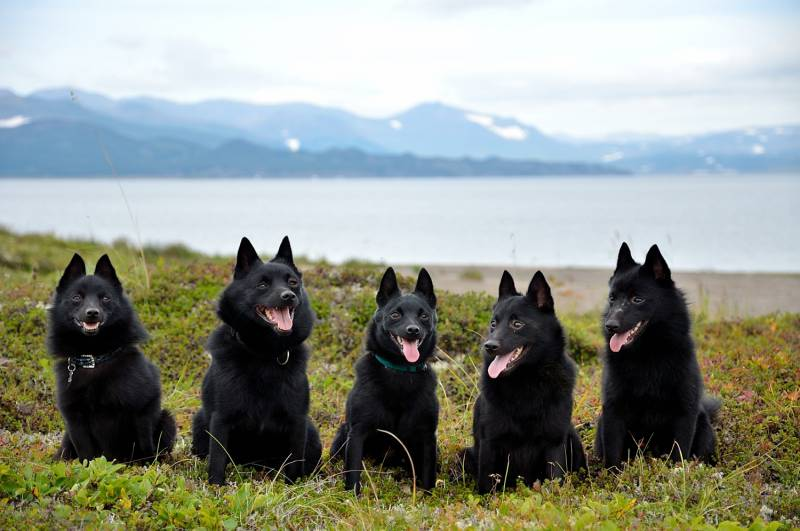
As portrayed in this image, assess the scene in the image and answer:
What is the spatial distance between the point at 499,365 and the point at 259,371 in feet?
5.85

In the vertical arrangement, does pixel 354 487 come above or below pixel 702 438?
below

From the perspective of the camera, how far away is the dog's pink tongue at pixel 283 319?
582 cm

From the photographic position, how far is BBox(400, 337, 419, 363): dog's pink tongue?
18.9 ft

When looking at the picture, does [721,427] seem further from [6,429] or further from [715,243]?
[715,243]

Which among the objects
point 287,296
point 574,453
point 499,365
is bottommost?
point 574,453

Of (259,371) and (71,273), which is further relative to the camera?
(71,273)

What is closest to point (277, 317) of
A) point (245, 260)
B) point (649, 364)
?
point (245, 260)

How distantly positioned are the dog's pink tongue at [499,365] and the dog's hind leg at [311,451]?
1.58 m

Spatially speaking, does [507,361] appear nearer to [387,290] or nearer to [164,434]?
[387,290]

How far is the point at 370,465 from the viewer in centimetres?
646

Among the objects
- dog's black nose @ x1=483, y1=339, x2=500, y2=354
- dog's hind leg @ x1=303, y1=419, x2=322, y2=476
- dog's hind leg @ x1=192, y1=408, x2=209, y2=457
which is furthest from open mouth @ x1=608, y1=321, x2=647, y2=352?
dog's hind leg @ x1=192, y1=408, x2=209, y2=457

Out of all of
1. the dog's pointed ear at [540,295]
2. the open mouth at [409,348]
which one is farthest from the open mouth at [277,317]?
the dog's pointed ear at [540,295]

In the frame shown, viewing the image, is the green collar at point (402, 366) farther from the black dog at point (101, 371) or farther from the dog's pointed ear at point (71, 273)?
the dog's pointed ear at point (71, 273)

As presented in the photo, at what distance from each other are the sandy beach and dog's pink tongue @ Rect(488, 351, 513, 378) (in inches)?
450
